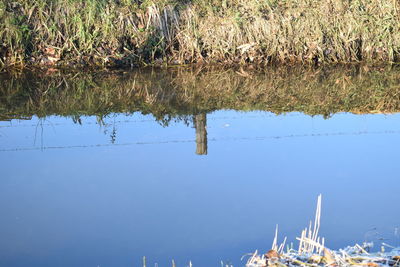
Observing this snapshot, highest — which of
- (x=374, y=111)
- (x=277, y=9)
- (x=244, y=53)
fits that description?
(x=277, y=9)

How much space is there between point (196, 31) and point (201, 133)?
3456 mm

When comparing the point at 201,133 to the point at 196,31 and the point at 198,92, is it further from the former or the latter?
the point at 196,31

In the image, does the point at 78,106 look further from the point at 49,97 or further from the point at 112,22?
the point at 112,22

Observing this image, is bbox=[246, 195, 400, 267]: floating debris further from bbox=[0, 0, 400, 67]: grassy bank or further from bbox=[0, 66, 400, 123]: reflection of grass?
bbox=[0, 0, 400, 67]: grassy bank

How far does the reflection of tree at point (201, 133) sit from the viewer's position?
7579 mm

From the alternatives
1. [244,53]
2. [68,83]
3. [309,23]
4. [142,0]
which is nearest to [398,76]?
[309,23]

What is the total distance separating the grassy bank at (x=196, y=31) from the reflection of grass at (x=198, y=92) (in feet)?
1.25

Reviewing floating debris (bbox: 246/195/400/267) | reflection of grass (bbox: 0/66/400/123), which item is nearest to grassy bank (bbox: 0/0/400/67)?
reflection of grass (bbox: 0/66/400/123)

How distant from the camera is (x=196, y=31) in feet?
36.1

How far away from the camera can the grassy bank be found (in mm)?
10727

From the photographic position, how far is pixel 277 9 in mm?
11422

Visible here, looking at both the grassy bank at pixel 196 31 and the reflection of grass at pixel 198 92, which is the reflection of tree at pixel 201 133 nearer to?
the reflection of grass at pixel 198 92

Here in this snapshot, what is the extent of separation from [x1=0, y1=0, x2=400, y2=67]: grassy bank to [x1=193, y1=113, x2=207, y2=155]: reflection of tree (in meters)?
2.66

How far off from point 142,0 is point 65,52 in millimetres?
1491
